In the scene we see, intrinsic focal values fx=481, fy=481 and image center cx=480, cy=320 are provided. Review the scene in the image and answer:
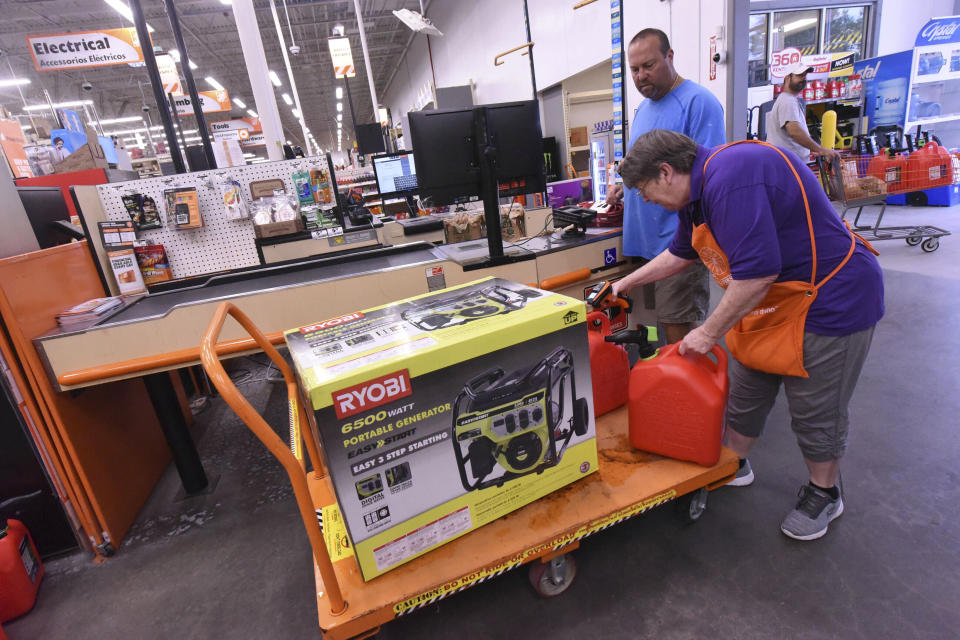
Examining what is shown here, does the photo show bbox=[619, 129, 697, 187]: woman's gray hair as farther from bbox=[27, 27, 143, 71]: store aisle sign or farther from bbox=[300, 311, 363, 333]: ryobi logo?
bbox=[27, 27, 143, 71]: store aisle sign

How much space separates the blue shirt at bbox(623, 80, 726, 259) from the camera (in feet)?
6.76

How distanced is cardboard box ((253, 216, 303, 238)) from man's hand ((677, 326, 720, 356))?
2.28 metres

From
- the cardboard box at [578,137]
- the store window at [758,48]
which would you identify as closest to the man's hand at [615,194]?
the store window at [758,48]

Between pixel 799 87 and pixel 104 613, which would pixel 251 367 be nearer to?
pixel 104 613

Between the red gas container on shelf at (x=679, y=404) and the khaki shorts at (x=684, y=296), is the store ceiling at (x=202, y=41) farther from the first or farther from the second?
the red gas container on shelf at (x=679, y=404)

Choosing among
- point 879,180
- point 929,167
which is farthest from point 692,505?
point 929,167

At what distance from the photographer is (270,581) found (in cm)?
180

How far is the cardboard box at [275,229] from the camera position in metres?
2.77

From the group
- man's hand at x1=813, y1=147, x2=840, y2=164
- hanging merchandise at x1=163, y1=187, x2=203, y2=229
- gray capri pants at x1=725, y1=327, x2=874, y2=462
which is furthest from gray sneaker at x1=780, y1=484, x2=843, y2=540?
man's hand at x1=813, y1=147, x2=840, y2=164

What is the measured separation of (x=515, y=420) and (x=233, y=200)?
2.25 m

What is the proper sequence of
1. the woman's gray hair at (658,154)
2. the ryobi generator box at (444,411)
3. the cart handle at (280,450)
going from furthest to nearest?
the woman's gray hair at (658,154), the ryobi generator box at (444,411), the cart handle at (280,450)

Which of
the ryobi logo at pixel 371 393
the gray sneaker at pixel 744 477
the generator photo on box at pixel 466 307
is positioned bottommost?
the gray sneaker at pixel 744 477

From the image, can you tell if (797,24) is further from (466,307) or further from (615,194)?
(466,307)

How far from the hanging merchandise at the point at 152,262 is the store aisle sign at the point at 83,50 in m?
6.88
